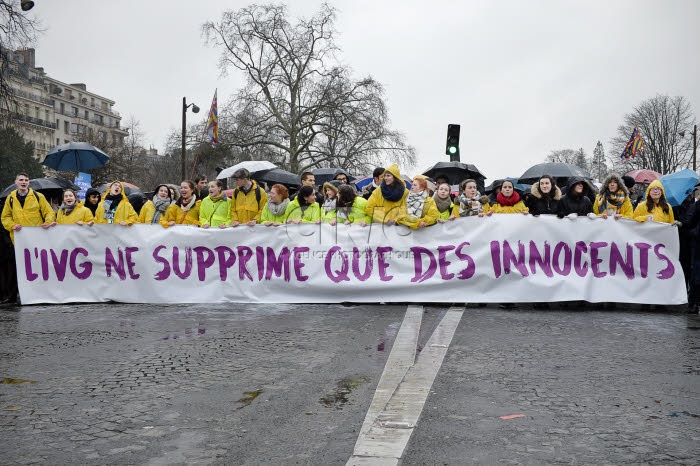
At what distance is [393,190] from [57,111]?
393 feet

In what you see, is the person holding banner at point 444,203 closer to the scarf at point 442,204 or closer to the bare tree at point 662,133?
the scarf at point 442,204

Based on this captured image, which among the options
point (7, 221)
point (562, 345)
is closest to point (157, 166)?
point (7, 221)

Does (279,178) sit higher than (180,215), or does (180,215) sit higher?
(279,178)

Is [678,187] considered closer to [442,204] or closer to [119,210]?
[442,204]

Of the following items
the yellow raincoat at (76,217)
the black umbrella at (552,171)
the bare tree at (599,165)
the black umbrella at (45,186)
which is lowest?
the yellow raincoat at (76,217)

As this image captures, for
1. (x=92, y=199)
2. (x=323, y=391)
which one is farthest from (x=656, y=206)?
(x=92, y=199)

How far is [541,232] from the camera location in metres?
9.98

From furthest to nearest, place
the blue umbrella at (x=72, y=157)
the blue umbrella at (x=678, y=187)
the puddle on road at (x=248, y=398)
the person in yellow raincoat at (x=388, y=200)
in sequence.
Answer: the blue umbrella at (x=72, y=157), the blue umbrella at (x=678, y=187), the person in yellow raincoat at (x=388, y=200), the puddle on road at (x=248, y=398)

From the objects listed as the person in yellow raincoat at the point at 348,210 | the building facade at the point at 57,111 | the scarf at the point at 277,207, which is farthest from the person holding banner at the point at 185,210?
the building facade at the point at 57,111

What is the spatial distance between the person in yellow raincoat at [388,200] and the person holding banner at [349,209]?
16 centimetres

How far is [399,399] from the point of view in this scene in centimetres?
484

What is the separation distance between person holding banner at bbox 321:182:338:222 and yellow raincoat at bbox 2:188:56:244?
416 centimetres

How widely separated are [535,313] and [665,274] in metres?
2.05

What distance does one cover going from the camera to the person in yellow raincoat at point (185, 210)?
36.8 ft
